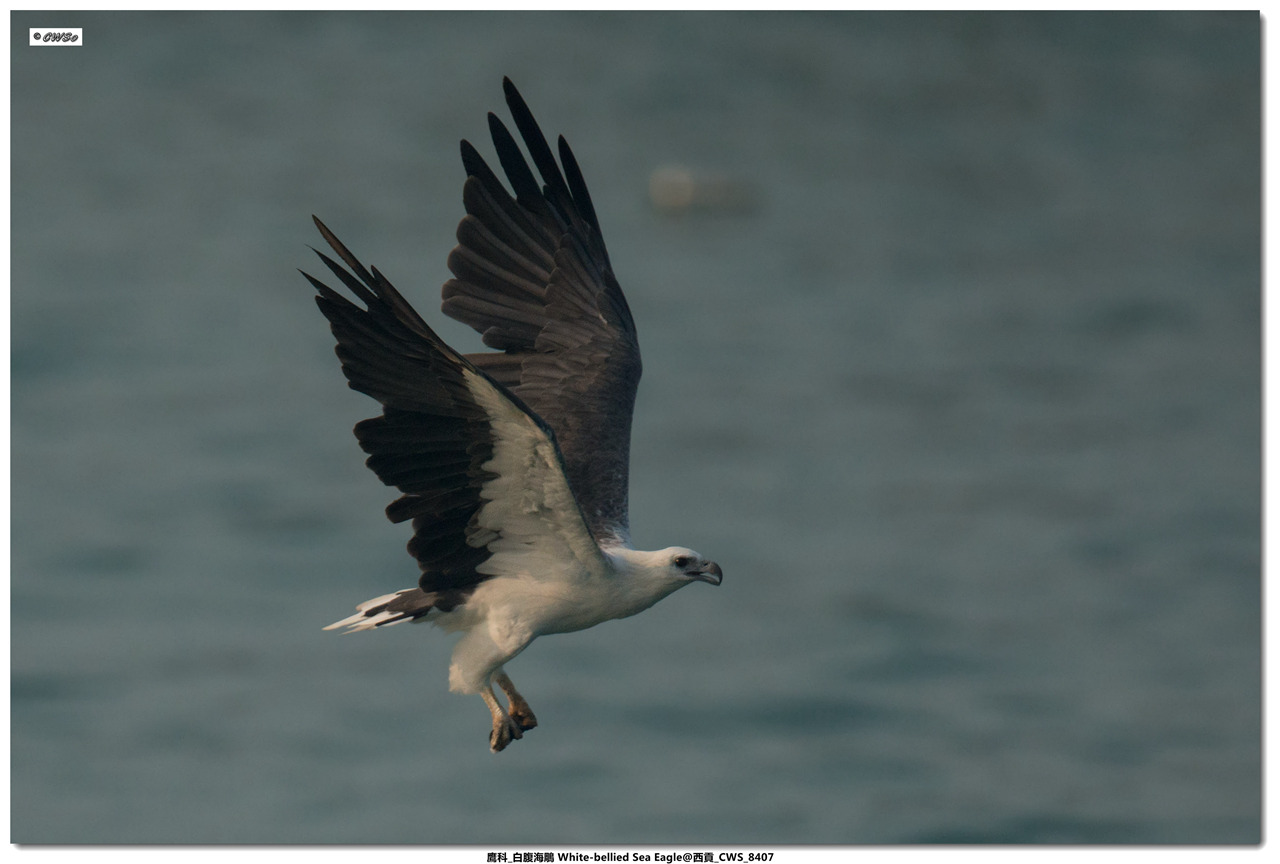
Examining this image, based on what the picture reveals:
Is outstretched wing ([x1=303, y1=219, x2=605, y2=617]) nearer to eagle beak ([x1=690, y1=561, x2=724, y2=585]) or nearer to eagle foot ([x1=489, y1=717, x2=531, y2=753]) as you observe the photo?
eagle beak ([x1=690, y1=561, x2=724, y2=585])

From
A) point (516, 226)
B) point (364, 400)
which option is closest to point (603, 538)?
point (516, 226)

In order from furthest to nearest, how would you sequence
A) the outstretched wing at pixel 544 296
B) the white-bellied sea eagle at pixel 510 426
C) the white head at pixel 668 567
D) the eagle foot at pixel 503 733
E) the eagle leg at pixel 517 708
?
the outstretched wing at pixel 544 296 < the eagle leg at pixel 517 708 < the eagle foot at pixel 503 733 < the white head at pixel 668 567 < the white-bellied sea eagle at pixel 510 426

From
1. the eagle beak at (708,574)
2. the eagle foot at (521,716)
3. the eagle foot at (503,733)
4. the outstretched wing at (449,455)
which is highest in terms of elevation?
the outstretched wing at (449,455)

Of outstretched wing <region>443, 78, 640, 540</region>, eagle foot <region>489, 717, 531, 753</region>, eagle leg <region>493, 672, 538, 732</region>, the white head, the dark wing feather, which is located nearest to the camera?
the dark wing feather

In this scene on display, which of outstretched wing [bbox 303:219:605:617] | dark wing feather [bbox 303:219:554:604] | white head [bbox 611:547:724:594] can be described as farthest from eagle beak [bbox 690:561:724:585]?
dark wing feather [bbox 303:219:554:604]

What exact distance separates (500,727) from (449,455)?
178 cm

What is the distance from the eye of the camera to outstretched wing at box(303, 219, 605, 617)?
8797 millimetres

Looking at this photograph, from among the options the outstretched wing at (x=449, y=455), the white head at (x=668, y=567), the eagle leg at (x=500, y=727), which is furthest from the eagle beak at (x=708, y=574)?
the eagle leg at (x=500, y=727)

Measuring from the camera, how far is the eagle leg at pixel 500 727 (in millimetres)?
10133

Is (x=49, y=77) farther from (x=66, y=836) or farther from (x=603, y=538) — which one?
(x=603, y=538)

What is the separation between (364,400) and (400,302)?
79.7 ft

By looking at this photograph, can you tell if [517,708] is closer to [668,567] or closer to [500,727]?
[500,727]

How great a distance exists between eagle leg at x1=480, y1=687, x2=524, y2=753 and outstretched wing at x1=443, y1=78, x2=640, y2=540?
74.1 inches

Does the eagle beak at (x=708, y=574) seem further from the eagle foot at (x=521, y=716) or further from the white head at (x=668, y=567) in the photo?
the eagle foot at (x=521, y=716)
